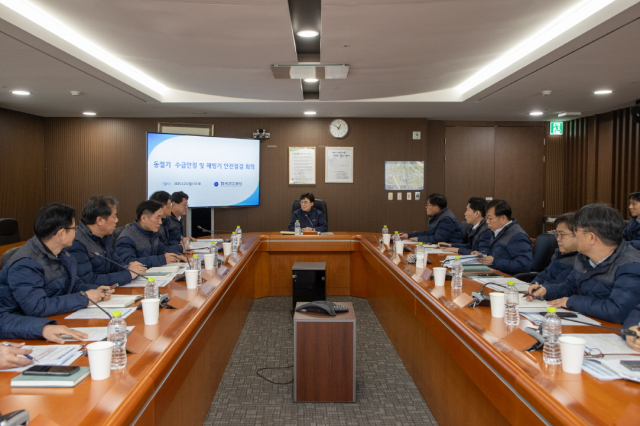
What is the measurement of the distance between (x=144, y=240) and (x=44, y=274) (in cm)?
161

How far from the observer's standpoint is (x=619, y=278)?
1960mm

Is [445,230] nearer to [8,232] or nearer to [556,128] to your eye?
[556,128]

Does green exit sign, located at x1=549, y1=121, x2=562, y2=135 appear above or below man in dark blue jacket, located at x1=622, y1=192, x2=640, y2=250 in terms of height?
above

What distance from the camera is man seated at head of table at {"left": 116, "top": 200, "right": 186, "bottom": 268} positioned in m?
3.41

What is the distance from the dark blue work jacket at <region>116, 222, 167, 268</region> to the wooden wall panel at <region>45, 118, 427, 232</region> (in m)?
3.40

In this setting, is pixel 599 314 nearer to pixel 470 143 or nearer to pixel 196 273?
pixel 196 273

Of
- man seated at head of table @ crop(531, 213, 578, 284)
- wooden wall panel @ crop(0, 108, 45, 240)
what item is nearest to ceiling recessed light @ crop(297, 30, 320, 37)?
man seated at head of table @ crop(531, 213, 578, 284)

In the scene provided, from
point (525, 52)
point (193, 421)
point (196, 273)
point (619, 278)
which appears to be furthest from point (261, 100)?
point (619, 278)

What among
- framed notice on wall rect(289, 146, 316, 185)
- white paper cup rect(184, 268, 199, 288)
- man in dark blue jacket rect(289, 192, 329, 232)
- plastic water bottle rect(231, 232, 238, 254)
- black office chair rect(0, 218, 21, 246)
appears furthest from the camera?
framed notice on wall rect(289, 146, 316, 185)

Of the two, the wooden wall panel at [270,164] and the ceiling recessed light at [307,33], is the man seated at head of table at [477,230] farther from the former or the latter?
the wooden wall panel at [270,164]

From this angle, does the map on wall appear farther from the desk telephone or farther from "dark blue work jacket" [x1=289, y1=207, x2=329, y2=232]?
the desk telephone

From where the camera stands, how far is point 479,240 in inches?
167

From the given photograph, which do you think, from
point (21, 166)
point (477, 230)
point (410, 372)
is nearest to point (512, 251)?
point (477, 230)

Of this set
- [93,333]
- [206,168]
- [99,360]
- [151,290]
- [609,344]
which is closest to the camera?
[99,360]
